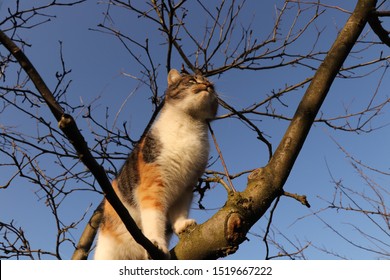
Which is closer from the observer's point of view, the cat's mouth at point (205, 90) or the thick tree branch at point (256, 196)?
the thick tree branch at point (256, 196)

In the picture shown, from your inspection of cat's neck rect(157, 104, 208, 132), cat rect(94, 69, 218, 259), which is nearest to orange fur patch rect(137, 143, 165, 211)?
cat rect(94, 69, 218, 259)

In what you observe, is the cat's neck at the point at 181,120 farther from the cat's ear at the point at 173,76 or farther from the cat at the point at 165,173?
the cat's ear at the point at 173,76

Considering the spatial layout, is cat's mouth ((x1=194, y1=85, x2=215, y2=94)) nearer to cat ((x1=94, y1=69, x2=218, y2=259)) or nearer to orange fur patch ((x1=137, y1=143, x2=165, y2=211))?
cat ((x1=94, y1=69, x2=218, y2=259))

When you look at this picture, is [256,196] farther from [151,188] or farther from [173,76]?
[173,76]

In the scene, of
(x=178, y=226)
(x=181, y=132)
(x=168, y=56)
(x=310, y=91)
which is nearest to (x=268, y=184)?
(x=310, y=91)

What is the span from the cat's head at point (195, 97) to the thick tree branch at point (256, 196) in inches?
39.5

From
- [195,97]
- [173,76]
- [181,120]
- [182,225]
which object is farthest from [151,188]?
[173,76]

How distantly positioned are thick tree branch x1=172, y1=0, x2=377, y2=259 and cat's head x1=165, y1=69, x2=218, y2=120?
1004mm

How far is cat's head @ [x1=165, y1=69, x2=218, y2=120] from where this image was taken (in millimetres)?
3031

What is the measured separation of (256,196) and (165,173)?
3.05ft

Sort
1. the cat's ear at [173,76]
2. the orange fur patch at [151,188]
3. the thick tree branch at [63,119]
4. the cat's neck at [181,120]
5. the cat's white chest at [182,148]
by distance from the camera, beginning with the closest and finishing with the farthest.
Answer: the thick tree branch at [63,119]
the orange fur patch at [151,188]
the cat's white chest at [182,148]
the cat's neck at [181,120]
the cat's ear at [173,76]

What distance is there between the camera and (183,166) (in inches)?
110

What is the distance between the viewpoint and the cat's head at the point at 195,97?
3.03m

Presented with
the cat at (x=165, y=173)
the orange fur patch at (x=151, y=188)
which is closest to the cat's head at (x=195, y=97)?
the cat at (x=165, y=173)
